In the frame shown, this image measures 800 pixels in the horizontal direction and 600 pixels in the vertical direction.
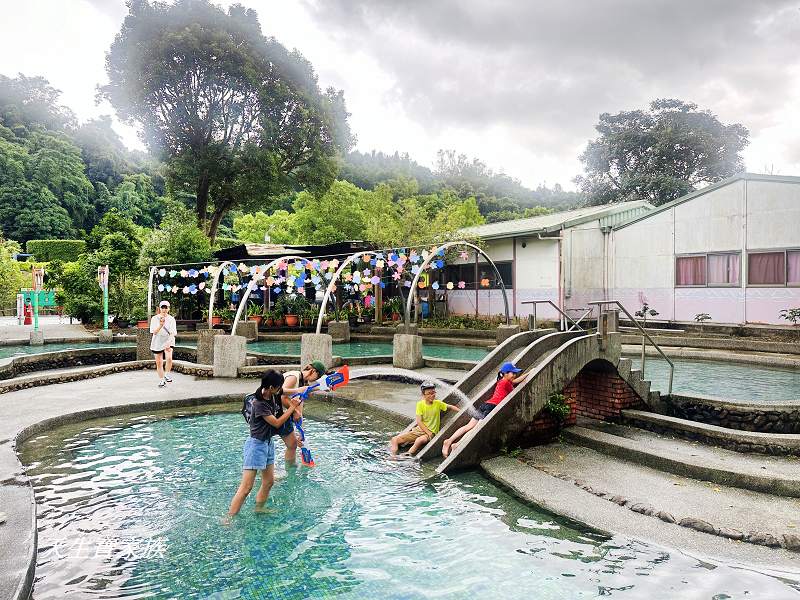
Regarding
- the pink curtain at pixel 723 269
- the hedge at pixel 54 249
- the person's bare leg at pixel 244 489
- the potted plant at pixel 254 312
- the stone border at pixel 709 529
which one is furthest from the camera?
the hedge at pixel 54 249

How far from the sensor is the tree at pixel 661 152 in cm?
3475

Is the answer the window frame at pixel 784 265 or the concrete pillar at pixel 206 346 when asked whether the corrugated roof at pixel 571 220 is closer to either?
the window frame at pixel 784 265

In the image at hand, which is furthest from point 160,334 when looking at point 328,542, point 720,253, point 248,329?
point 720,253

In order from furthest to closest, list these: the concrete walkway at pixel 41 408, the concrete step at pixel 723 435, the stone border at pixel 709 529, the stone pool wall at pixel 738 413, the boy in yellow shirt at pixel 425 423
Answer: the stone pool wall at pixel 738 413 < the boy in yellow shirt at pixel 425 423 < the concrete step at pixel 723 435 < the stone border at pixel 709 529 < the concrete walkway at pixel 41 408

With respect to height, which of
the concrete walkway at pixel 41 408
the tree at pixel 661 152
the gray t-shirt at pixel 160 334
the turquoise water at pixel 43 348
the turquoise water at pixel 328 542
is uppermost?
the tree at pixel 661 152

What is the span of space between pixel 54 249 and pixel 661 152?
44756mm

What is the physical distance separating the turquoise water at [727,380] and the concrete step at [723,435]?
196cm

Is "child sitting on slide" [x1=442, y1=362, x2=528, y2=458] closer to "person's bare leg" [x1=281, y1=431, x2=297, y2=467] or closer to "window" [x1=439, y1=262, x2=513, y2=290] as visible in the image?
"person's bare leg" [x1=281, y1=431, x2=297, y2=467]

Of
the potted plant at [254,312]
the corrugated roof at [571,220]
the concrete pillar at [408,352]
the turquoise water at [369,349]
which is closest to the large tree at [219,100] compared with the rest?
the potted plant at [254,312]

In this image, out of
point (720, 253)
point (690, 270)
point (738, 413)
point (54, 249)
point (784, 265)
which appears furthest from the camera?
point (54, 249)

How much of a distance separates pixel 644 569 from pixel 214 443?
6393mm

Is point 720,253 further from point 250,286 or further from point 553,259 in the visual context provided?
point 250,286

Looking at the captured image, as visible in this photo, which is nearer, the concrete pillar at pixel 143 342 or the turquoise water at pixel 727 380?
the turquoise water at pixel 727 380

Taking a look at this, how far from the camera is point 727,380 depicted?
39.5 feet
